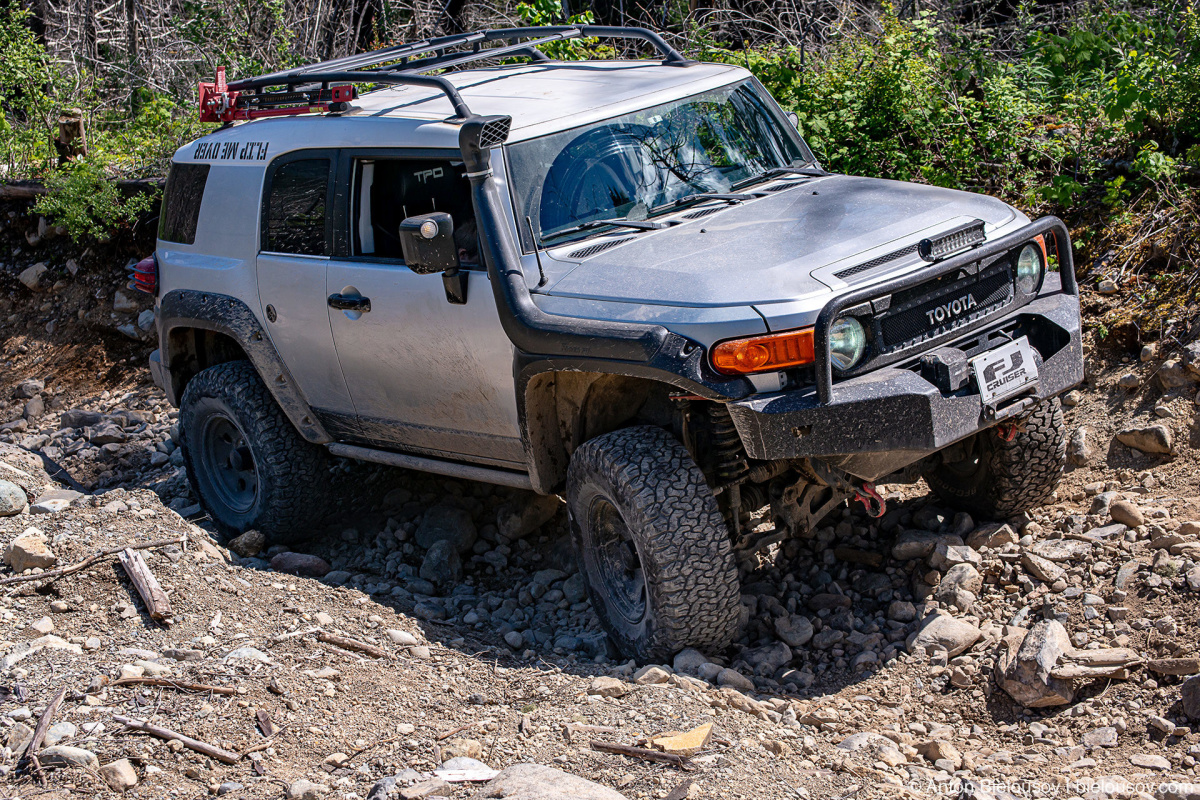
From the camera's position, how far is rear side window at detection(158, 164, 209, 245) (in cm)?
587

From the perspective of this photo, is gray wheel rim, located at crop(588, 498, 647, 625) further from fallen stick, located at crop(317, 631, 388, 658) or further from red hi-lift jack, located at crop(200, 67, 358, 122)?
red hi-lift jack, located at crop(200, 67, 358, 122)

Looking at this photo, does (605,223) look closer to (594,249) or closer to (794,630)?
(594,249)

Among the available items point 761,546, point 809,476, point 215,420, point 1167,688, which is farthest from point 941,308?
point 215,420

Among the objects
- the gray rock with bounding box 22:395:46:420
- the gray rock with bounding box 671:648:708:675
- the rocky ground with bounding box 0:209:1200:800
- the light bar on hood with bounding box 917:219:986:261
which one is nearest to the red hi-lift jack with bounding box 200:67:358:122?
the rocky ground with bounding box 0:209:1200:800

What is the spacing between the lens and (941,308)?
13.1ft

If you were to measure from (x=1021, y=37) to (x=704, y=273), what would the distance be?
645 centimetres

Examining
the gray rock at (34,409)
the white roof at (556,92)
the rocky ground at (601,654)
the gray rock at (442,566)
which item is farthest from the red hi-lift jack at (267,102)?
the gray rock at (34,409)

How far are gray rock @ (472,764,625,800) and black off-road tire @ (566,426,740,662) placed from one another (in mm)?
925

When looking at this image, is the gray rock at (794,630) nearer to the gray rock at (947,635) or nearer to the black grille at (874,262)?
the gray rock at (947,635)

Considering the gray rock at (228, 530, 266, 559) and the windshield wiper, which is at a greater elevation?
the windshield wiper

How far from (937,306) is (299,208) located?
2.94 meters

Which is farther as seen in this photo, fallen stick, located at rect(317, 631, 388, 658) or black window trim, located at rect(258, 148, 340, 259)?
black window trim, located at rect(258, 148, 340, 259)

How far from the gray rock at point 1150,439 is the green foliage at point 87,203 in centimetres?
712

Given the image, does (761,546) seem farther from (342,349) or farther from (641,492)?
(342,349)
